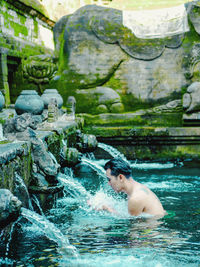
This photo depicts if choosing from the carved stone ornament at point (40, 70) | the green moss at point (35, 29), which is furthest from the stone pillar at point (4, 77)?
the green moss at point (35, 29)

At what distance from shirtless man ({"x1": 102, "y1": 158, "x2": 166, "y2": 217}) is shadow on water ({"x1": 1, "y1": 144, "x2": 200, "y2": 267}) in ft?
0.33

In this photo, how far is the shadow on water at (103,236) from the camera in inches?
123

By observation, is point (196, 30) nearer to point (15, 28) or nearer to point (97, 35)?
point (97, 35)

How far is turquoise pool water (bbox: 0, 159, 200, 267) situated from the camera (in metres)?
3.11

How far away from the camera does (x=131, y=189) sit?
3.88m

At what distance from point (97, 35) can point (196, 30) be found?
90.8 inches

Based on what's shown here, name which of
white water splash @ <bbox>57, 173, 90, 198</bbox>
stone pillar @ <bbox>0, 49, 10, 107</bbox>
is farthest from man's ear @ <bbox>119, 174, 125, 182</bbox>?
→ stone pillar @ <bbox>0, 49, 10, 107</bbox>

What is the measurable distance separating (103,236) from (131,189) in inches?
20.6

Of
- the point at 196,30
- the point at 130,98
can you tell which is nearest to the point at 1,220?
the point at 130,98

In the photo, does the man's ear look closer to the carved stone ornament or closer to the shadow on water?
the shadow on water

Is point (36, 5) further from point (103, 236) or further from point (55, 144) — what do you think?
point (103, 236)

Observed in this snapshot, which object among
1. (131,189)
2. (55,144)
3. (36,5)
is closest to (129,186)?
(131,189)

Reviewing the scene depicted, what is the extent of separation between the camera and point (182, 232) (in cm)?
377

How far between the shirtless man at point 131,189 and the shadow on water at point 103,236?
0.10 meters
